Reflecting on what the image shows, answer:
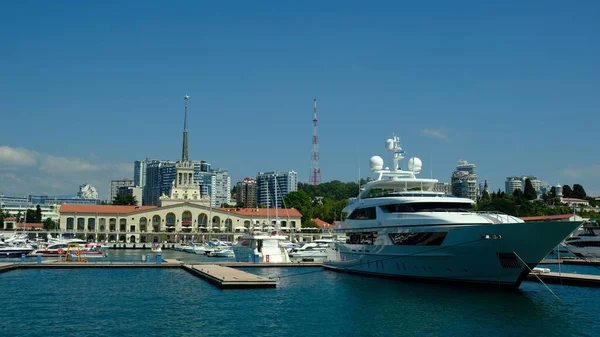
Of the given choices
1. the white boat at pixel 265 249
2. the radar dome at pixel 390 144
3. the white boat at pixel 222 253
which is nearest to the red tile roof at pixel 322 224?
the white boat at pixel 222 253

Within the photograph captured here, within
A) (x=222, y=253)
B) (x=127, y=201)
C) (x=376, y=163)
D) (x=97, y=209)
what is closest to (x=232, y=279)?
(x=376, y=163)

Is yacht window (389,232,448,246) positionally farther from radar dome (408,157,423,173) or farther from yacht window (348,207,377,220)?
radar dome (408,157,423,173)

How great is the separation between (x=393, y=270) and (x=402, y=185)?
8.09m

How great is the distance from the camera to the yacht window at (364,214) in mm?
42909

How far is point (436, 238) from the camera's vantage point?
35.8 m

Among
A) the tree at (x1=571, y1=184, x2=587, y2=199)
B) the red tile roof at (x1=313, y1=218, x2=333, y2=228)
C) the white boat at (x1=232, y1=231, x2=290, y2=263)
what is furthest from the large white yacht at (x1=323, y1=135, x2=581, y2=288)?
the tree at (x1=571, y1=184, x2=587, y2=199)

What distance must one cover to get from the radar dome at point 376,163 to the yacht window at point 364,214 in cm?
453

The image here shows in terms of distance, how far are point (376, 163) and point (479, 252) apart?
1615 centimetres

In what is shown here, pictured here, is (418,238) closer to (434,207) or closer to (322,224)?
(434,207)

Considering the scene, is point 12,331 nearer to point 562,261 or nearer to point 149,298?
point 149,298

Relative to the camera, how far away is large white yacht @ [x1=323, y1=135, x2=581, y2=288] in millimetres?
32344

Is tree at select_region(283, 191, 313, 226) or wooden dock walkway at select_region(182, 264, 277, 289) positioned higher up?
tree at select_region(283, 191, 313, 226)

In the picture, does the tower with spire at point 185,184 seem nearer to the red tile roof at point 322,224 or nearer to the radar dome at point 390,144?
the red tile roof at point 322,224

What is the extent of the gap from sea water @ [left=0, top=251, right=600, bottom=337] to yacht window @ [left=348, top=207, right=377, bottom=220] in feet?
16.1
